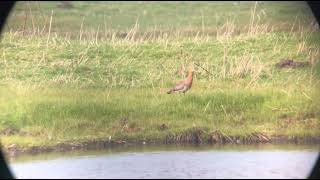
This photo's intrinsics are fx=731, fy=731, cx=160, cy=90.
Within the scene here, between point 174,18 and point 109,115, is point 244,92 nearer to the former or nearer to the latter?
point 109,115

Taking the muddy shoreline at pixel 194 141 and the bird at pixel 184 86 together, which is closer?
the muddy shoreline at pixel 194 141

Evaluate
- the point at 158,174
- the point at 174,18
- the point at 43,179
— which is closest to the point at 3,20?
the point at 43,179

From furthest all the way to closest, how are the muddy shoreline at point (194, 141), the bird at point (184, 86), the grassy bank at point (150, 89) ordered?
the bird at point (184, 86), the grassy bank at point (150, 89), the muddy shoreline at point (194, 141)

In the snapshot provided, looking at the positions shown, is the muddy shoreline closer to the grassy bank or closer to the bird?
the grassy bank

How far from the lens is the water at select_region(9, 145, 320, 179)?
7.94 m

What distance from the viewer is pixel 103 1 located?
1684 cm

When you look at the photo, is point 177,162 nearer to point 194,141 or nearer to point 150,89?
point 194,141

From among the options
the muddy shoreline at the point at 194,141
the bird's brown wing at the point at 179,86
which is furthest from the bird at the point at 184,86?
the muddy shoreline at the point at 194,141

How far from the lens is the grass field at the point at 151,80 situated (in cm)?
915

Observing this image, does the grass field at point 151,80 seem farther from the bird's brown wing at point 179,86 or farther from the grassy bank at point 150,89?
the bird's brown wing at point 179,86

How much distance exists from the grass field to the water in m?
0.31

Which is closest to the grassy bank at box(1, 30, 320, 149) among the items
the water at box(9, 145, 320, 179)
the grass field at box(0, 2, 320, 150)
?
the grass field at box(0, 2, 320, 150)

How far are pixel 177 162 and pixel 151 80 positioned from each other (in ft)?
6.61

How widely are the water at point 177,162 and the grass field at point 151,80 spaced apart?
311 millimetres
